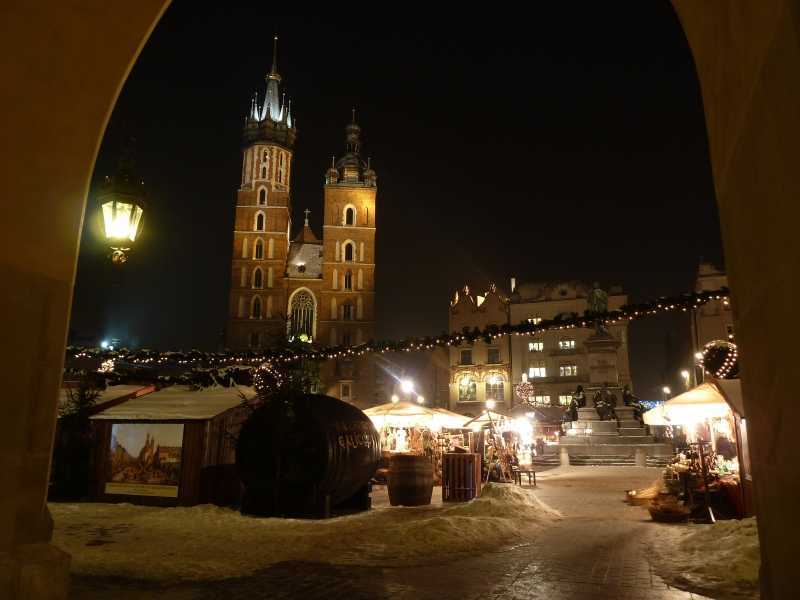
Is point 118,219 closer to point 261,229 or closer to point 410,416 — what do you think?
point 410,416

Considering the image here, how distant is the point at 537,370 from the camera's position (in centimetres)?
5516

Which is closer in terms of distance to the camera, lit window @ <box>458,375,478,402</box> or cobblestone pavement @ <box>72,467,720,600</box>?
cobblestone pavement @ <box>72,467,720,600</box>

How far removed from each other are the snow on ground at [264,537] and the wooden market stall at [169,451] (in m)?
0.76

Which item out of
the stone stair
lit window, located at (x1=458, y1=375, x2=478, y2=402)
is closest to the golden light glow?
the stone stair

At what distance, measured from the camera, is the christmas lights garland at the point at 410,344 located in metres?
9.92

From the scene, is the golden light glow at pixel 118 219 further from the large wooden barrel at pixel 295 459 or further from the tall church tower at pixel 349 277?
the tall church tower at pixel 349 277

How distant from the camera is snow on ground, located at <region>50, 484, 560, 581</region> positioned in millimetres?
6707

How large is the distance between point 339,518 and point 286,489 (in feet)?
3.73

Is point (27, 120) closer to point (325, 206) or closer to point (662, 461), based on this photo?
point (662, 461)

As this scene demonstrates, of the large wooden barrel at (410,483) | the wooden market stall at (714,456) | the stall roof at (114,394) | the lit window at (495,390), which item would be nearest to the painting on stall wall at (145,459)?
the stall roof at (114,394)

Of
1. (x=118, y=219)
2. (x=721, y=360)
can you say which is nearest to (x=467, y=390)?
(x=721, y=360)

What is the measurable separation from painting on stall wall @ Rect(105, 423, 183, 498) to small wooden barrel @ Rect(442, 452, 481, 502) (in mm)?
6107

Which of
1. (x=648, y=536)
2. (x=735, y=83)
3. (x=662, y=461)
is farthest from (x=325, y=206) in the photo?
(x=735, y=83)

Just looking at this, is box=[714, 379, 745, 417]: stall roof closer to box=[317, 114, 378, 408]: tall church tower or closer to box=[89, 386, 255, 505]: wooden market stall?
box=[89, 386, 255, 505]: wooden market stall
